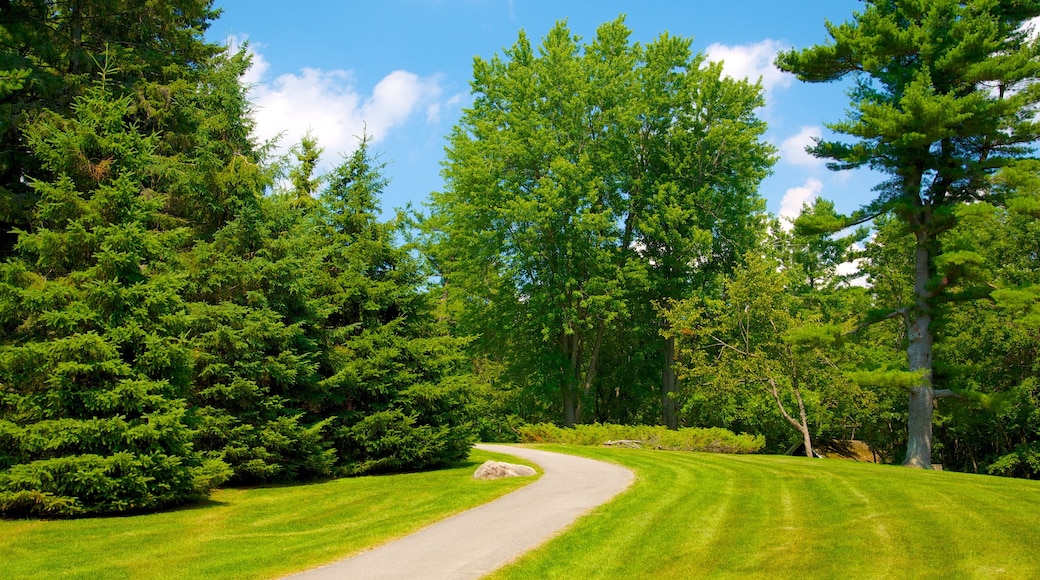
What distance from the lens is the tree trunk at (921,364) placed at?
20312 mm

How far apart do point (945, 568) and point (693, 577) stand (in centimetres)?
272

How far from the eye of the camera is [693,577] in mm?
7438

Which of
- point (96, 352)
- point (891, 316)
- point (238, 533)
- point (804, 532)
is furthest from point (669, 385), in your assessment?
point (96, 352)

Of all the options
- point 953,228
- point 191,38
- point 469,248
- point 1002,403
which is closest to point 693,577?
point 1002,403

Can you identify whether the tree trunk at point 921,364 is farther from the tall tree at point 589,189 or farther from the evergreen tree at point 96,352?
the evergreen tree at point 96,352

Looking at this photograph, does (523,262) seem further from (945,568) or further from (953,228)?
(945,568)

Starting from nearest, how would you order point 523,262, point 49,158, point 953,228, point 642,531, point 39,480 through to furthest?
point 642,531 → point 39,480 → point 49,158 → point 953,228 → point 523,262

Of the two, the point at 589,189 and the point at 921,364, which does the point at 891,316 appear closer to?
the point at 921,364

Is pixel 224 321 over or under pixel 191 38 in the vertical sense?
under

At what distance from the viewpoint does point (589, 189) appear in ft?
A: 99.1

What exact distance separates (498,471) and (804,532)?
7530mm

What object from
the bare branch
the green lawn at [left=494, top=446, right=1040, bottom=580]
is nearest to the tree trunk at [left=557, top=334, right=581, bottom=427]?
the bare branch

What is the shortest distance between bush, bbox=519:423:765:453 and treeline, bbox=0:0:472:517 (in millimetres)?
8948

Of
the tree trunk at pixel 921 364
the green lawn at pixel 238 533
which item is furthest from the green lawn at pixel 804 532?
the tree trunk at pixel 921 364
